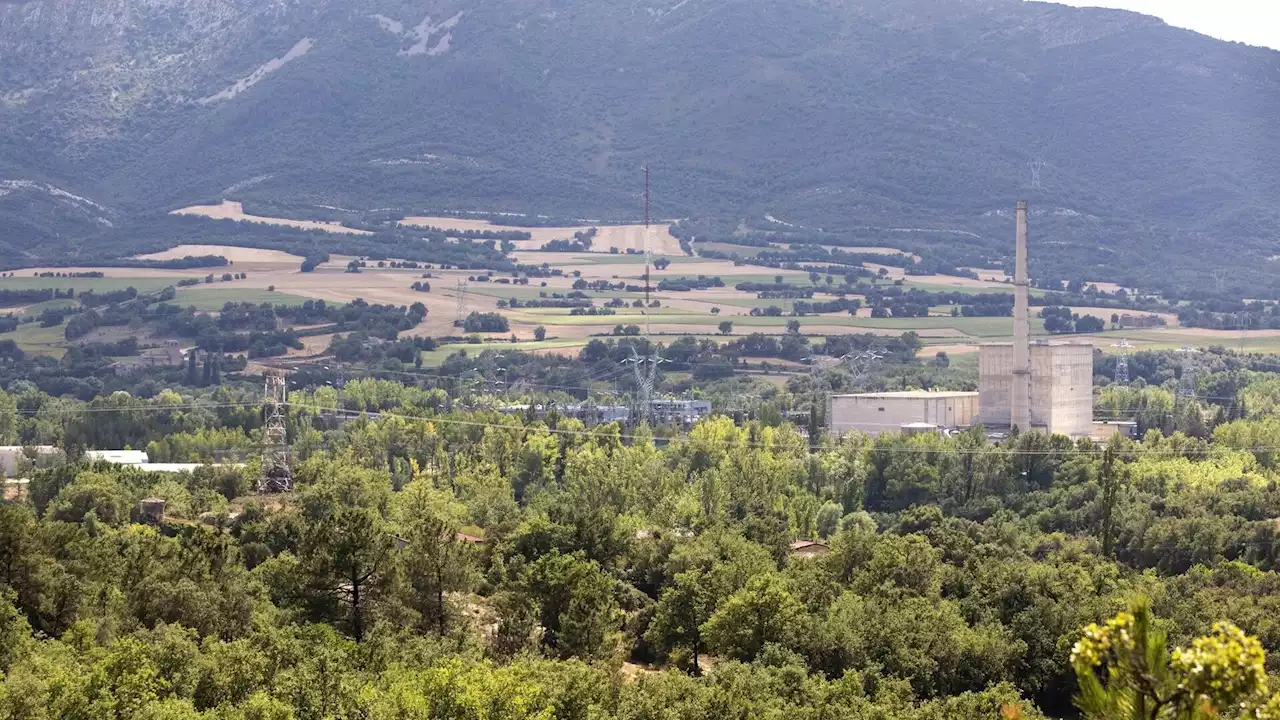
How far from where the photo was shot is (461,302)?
176 metres

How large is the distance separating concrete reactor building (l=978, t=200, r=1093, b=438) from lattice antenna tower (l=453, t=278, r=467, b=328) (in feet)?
209

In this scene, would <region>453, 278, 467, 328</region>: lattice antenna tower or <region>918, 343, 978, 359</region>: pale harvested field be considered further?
<region>453, 278, 467, 328</region>: lattice antenna tower

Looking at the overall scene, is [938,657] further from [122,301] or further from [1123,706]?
[122,301]

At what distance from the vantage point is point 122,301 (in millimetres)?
180125

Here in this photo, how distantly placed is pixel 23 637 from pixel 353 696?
9.28m

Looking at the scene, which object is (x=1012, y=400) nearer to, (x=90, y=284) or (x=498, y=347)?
(x=498, y=347)

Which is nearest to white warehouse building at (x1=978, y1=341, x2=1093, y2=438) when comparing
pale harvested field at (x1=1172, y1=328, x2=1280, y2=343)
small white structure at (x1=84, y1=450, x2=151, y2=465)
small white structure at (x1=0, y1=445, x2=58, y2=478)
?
small white structure at (x1=84, y1=450, x2=151, y2=465)

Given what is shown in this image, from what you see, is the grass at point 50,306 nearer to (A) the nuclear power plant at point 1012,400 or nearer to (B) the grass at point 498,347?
(B) the grass at point 498,347

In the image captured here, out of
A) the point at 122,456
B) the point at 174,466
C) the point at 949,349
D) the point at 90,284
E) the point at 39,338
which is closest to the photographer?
the point at 174,466

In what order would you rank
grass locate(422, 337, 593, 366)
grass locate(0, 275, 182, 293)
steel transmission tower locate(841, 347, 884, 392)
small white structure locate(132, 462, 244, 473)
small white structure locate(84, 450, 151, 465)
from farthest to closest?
grass locate(0, 275, 182, 293) < grass locate(422, 337, 593, 366) < steel transmission tower locate(841, 347, 884, 392) < small white structure locate(84, 450, 151, 465) < small white structure locate(132, 462, 244, 473)

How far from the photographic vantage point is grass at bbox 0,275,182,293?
187m

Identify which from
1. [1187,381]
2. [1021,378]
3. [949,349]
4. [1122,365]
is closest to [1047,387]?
[1021,378]

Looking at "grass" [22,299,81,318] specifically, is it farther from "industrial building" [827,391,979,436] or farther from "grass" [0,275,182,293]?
"industrial building" [827,391,979,436]

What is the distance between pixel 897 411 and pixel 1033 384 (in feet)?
24.7
